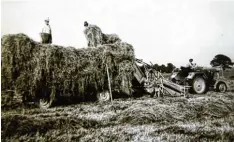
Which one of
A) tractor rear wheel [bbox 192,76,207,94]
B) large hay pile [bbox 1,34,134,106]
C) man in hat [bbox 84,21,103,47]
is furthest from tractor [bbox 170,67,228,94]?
man in hat [bbox 84,21,103,47]

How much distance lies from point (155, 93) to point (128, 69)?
113 centimetres

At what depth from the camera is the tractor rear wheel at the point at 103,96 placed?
8500 millimetres

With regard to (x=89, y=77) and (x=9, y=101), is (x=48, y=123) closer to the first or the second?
(x=9, y=101)

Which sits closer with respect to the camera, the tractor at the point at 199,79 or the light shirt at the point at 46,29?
the light shirt at the point at 46,29

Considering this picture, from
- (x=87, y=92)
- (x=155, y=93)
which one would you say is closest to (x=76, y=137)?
(x=87, y=92)

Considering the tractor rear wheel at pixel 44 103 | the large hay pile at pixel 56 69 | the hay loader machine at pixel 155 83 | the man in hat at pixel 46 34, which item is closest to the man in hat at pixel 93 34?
the large hay pile at pixel 56 69

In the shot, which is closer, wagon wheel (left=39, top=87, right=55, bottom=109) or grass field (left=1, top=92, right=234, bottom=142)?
grass field (left=1, top=92, right=234, bottom=142)

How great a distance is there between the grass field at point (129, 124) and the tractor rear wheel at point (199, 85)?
2.88 m

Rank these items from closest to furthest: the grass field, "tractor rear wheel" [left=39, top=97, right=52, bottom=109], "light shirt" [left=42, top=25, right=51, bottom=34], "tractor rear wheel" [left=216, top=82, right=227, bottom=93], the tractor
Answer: the grass field → "tractor rear wheel" [left=39, top=97, right=52, bottom=109] → "light shirt" [left=42, top=25, right=51, bottom=34] → the tractor → "tractor rear wheel" [left=216, top=82, right=227, bottom=93]

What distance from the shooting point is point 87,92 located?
834cm

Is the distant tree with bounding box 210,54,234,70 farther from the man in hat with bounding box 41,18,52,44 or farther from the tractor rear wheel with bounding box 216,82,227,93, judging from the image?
the man in hat with bounding box 41,18,52,44

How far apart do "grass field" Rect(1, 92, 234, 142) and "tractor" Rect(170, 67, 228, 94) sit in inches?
114

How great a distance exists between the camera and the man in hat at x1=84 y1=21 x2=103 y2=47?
8.87 meters

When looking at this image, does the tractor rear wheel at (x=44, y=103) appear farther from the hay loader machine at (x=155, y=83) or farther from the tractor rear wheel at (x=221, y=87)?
the tractor rear wheel at (x=221, y=87)
